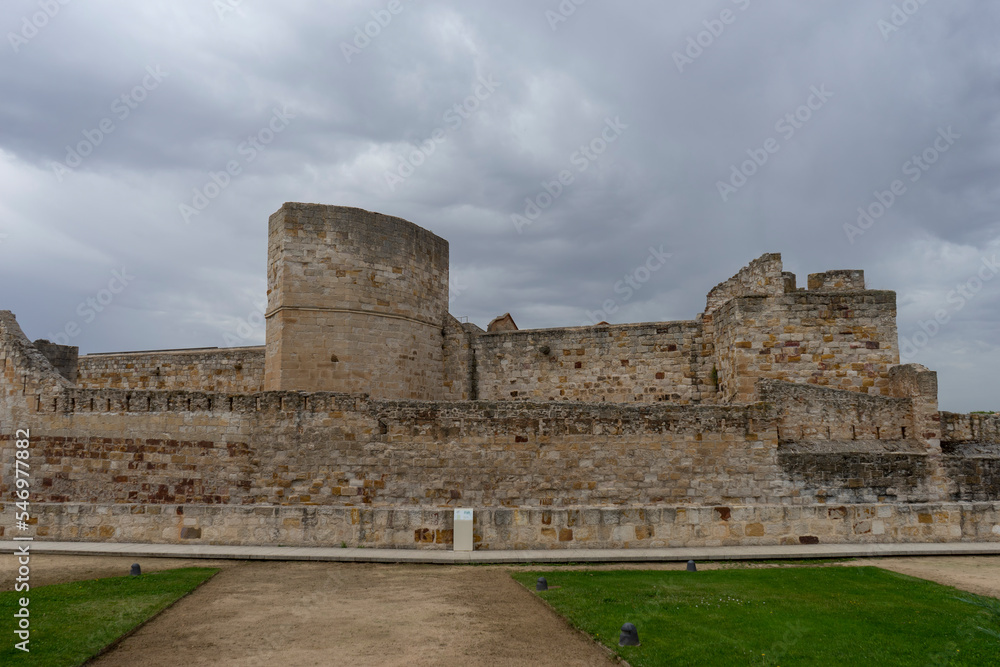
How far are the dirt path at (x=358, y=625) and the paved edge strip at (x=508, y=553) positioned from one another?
0.83 metres

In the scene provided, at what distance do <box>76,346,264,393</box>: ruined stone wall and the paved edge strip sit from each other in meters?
9.44

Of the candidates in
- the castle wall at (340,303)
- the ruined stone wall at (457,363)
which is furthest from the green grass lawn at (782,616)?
the ruined stone wall at (457,363)

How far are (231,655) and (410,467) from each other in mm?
7958

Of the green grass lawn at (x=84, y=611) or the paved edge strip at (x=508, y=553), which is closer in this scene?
the green grass lawn at (x=84, y=611)

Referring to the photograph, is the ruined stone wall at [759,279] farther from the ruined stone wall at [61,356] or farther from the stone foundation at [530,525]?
the ruined stone wall at [61,356]

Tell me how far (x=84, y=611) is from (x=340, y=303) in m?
10.3

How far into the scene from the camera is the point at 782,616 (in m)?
7.07

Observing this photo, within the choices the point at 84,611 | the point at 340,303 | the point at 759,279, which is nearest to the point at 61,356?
the point at 340,303

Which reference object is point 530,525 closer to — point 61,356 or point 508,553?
point 508,553

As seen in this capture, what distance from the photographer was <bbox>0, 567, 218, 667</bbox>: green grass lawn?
584cm

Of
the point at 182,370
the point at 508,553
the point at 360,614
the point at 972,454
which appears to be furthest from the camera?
the point at 182,370

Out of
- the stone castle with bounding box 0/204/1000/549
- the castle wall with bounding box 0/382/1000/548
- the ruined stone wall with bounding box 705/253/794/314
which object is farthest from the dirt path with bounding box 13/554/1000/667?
the ruined stone wall with bounding box 705/253/794/314

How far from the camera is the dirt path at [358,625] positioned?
236 inches

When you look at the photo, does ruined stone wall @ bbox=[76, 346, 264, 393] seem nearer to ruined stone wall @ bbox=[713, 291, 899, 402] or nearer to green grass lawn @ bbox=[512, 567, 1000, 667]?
ruined stone wall @ bbox=[713, 291, 899, 402]
